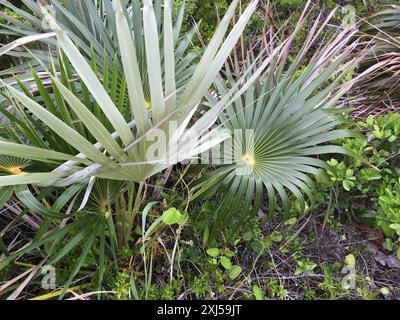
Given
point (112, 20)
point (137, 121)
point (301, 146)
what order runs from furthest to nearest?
1. point (112, 20)
2. point (301, 146)
3. point (137, 121)

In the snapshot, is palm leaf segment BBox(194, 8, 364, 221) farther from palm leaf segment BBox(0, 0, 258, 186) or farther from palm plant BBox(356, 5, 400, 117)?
palm plant BBox(356, 5, 400, 117)

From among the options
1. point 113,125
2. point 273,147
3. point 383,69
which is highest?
point 383,69

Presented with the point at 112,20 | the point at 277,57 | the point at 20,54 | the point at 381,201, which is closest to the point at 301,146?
the point at 381,201

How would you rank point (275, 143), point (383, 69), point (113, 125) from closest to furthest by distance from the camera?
point (113, 125) → point (275, 143) → point (383, 69)

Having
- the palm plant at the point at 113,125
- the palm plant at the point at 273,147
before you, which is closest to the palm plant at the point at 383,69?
the palm plant at the point at 273,147

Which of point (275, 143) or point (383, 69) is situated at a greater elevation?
point (383, 69)

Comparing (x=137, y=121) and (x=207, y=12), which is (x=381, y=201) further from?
(x=207, y=12)

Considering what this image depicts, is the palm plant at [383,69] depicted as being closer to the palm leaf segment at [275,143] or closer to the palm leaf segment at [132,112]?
the palm leaf segment at [275,143]

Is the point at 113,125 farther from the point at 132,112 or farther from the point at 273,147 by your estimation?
the point at 273,147

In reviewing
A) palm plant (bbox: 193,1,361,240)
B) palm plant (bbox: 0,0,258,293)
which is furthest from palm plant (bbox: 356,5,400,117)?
palm plant (bbox: 0,0,258,293)

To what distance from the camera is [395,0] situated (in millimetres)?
2129

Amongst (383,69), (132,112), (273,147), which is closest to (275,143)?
(273,147)

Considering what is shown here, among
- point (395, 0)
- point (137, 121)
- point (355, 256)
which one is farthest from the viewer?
point (395, 0)

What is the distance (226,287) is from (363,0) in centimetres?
186
